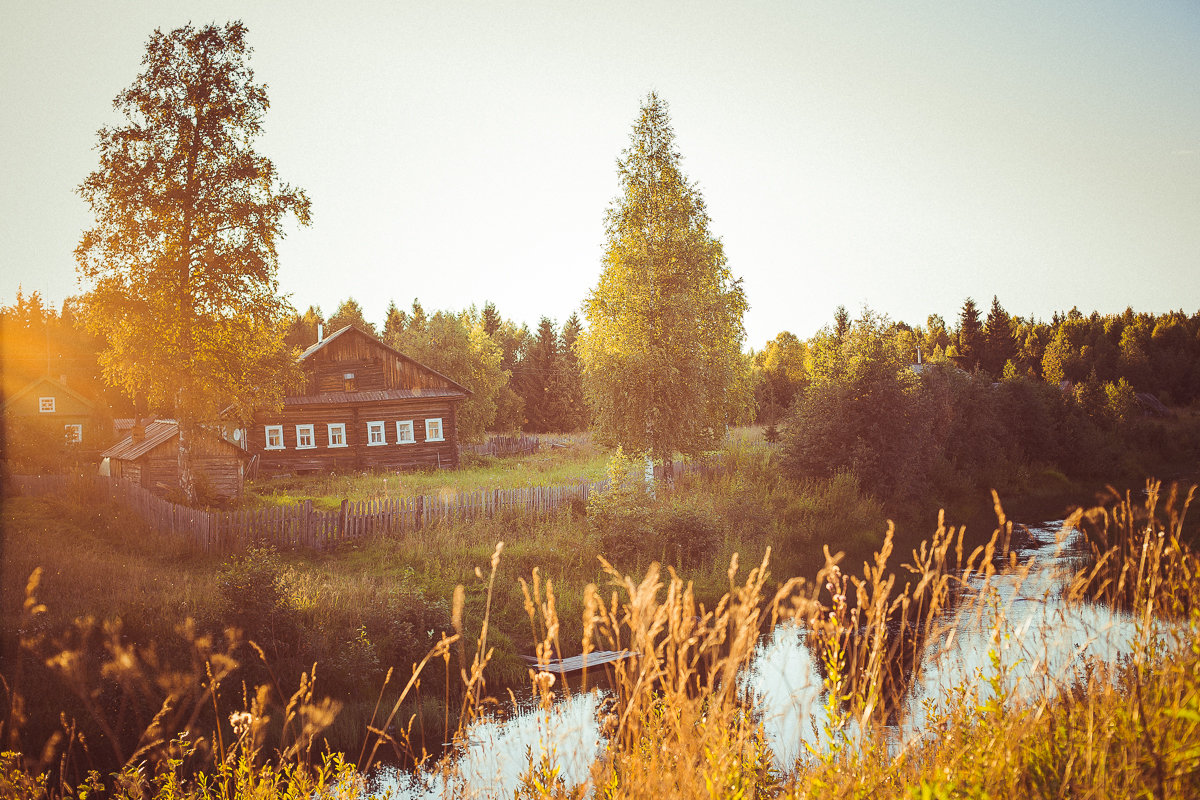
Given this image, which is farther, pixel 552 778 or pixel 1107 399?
pixel 1107 399

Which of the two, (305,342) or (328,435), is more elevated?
(305,342)

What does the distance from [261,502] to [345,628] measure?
545 inches

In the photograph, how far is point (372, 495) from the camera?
2467 cm

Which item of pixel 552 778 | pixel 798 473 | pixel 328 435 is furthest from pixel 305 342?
pixel 552 778

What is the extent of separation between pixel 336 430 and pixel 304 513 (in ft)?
61.6

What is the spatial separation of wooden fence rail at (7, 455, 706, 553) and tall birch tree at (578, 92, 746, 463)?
8.23 feet

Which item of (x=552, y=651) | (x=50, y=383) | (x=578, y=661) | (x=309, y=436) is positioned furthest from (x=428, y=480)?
(x=50, y=383)

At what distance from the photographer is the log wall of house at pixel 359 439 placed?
33375 millimetres

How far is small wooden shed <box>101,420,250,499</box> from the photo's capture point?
21672 millimetres

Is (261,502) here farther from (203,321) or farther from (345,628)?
(345,628)

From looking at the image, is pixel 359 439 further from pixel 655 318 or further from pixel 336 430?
pixel 655 318

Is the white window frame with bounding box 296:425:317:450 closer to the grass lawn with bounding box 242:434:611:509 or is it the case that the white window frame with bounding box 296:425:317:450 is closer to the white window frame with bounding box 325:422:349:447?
the white window frame with bounding box 325:422:349:447

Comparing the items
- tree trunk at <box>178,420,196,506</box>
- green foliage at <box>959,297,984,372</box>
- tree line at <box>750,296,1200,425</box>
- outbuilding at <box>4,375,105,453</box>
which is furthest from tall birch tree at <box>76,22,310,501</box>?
green foliage at <box>959,297,984,372</box>

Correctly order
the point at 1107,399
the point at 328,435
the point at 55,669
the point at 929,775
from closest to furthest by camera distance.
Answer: the point at 929,775
the point at 55,669
the point at 328,435
the point at 1107,399
